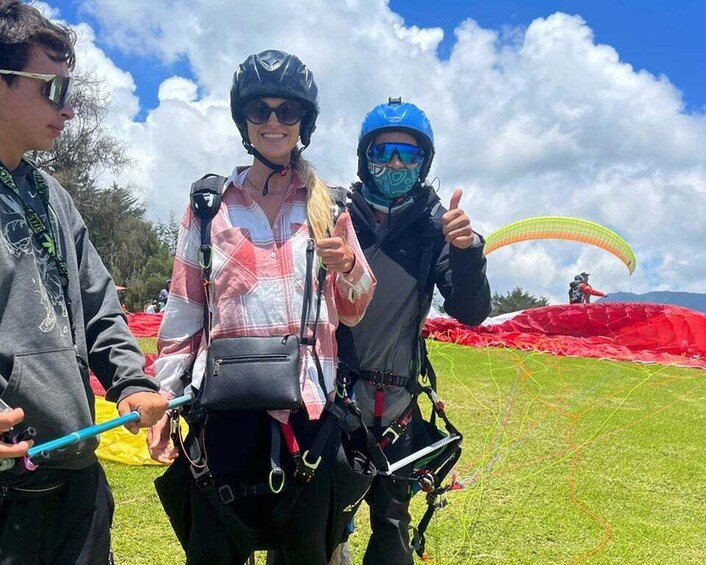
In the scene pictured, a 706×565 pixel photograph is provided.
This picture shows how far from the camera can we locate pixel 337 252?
194 centimetres

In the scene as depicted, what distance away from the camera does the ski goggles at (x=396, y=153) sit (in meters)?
2.80

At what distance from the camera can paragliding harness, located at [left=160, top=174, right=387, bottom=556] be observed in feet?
6.41

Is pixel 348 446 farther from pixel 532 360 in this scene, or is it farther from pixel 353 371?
pixel 532 360

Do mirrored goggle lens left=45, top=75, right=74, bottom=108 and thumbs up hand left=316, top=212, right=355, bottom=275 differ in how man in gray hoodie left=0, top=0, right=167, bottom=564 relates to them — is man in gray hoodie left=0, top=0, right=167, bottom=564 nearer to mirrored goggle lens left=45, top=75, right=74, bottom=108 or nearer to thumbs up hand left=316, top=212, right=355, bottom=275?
mirrored goggle lens left=45, top=75, right=74, bottom=108

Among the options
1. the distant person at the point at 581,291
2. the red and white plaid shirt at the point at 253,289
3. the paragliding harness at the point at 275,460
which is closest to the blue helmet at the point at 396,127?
the red and white plaid shirt at the point at 253,289

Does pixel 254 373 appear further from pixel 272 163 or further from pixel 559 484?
pixel 559 484

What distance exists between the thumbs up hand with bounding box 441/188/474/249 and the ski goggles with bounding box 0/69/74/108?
4.50 ft

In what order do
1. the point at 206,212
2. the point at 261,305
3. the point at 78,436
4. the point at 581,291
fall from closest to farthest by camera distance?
the point at 78,436 < the point at 261,305 < the point at 206,212 < the point at 581,291

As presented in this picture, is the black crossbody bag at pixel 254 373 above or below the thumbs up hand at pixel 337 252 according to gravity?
below

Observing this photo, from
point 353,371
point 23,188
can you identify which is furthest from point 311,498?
point 23,188

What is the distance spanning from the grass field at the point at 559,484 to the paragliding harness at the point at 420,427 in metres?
1.15

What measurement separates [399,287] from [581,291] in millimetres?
17314

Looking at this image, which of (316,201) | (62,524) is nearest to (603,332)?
(316,201)

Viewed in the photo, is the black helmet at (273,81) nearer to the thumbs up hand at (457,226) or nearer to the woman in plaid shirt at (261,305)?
the woman in plaid shirt at (261,305)
